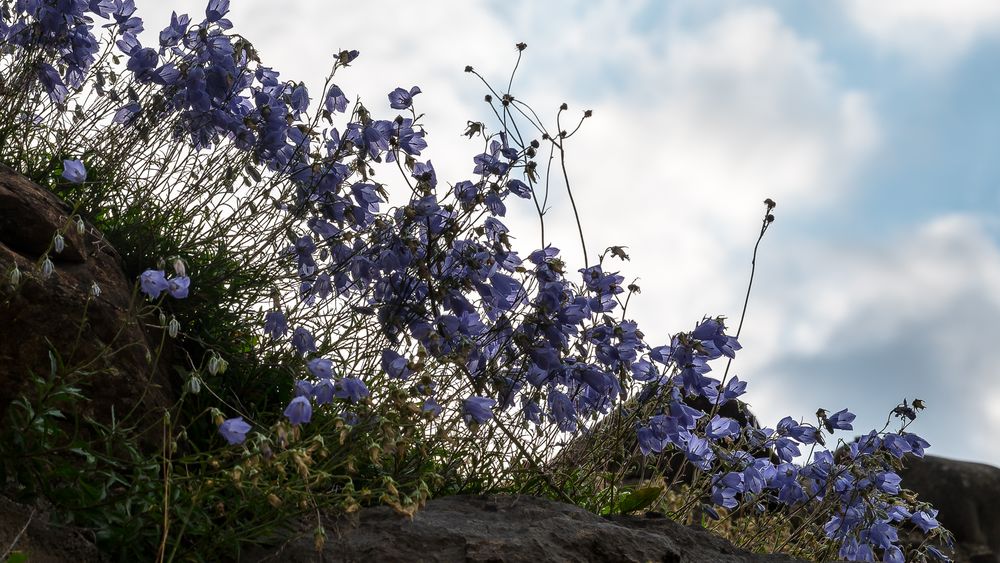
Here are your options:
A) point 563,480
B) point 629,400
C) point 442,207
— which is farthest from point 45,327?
point 629,400

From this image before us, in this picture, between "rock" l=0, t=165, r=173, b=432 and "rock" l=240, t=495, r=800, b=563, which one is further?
"rock" l=0, t=165, r=173, b=432

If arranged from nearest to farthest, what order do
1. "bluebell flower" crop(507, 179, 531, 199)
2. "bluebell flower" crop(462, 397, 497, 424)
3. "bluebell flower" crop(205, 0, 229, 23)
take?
"bluebell flower" crop(462, 397, 497, 424) < "bluebell flower" crop(507, 179, 531, 199) < "bluebell flower" crop(205, 0, 229, 23)

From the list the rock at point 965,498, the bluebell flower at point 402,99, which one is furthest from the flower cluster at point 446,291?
the rock at point 965,498

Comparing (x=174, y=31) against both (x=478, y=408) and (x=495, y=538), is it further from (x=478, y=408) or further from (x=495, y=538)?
(x=495, y=538)

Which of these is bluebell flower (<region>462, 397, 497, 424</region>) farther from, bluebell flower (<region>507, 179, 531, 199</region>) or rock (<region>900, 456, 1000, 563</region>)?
rock (<region>900, 456, 1000, 563</region>)

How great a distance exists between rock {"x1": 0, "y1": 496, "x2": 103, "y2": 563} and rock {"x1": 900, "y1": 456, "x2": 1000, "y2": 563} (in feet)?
25.6

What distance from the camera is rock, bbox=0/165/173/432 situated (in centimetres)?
376

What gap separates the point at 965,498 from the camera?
9406mm

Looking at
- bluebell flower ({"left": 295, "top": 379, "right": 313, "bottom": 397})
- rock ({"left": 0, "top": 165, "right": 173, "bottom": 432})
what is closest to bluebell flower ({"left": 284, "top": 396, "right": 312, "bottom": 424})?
bluebell flower ({"left": 295, "top": 379, "right": 313, "bottom": 397})

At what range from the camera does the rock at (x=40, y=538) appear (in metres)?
3.19

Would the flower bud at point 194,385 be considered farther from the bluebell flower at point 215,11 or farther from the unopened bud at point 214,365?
the bluebell flower at point 215,11

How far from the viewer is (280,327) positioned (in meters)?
→ 4.43

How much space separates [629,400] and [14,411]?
3.11 metres

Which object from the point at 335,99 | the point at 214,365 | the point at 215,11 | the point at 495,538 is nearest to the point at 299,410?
the point at 214,365
